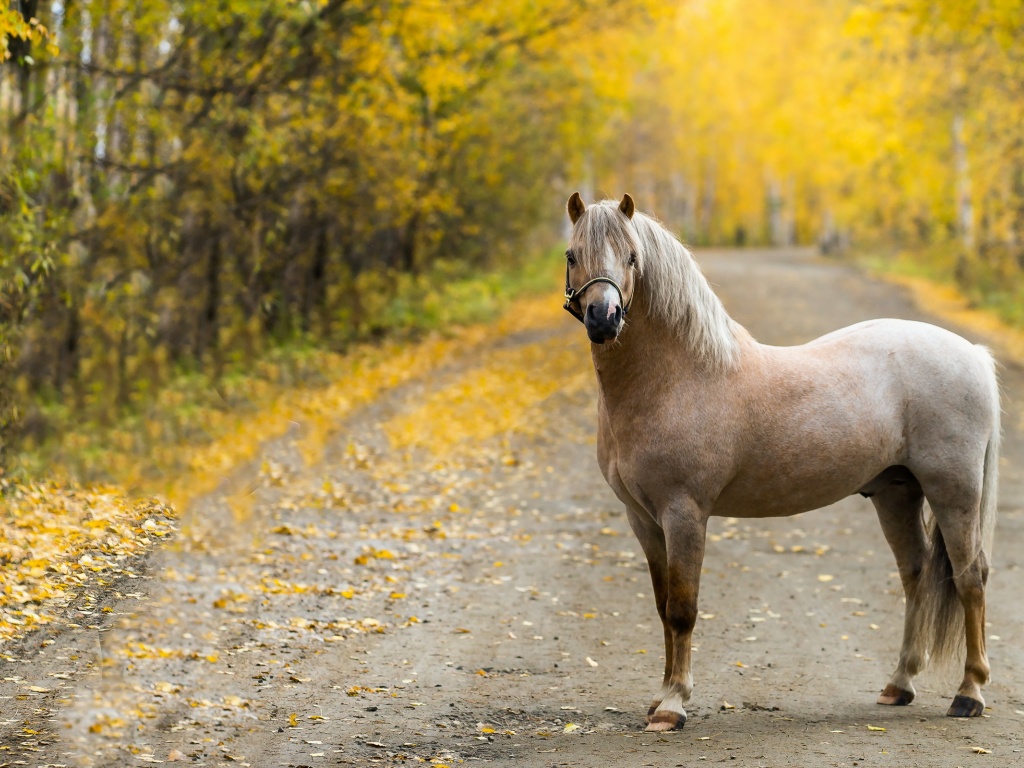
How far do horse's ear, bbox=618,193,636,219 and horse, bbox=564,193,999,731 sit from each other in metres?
0.03

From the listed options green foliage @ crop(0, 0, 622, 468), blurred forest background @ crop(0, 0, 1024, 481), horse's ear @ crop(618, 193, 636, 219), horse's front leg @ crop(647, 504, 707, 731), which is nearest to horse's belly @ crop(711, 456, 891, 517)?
horse's front leg @ crop(647, 504, 707, 731)

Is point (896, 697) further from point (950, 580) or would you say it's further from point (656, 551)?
point (656, 551)

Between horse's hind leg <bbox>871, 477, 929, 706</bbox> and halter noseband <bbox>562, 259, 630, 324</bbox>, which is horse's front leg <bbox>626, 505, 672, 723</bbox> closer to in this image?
halter noseband <bbox>562, 259, 630, 324</bbox>

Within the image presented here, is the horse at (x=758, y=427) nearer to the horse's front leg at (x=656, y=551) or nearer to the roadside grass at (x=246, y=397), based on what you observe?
the horse's front leg at (x=656, y=551)

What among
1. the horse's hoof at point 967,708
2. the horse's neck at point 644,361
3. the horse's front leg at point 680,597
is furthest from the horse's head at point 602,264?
the horse's hoof at point 967,708

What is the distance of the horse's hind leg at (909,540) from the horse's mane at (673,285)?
1395 mm

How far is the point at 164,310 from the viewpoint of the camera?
47.3 ft

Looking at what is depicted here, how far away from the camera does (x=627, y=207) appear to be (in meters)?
4.82

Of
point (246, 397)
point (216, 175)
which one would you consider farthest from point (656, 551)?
point (216, 175)

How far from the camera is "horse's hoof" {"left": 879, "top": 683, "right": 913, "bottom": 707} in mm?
5582

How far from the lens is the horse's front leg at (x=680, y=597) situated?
496 centimetres

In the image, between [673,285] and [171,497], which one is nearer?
[673,285]

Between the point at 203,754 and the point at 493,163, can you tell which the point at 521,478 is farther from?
the point at 493,163

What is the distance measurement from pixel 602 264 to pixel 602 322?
12.3 inches
